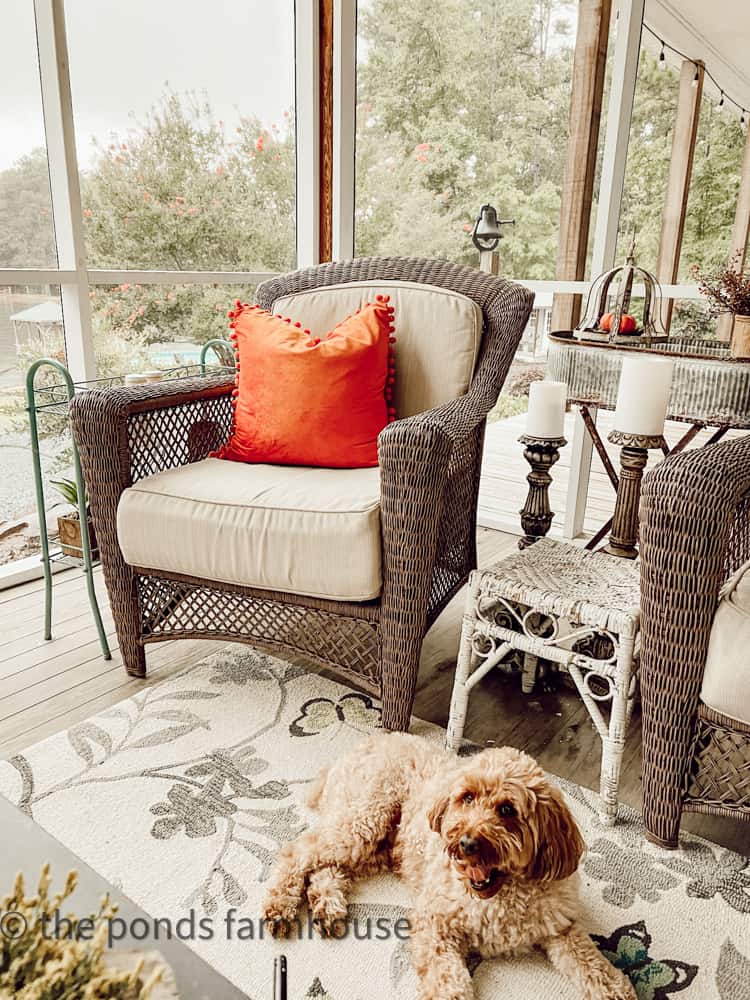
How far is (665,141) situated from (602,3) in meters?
0.56

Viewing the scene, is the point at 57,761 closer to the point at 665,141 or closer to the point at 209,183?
the point at 209,183

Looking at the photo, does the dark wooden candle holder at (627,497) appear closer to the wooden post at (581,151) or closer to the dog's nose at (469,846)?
the dog's nose at (469,846)

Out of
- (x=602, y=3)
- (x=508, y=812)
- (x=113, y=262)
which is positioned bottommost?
(x=508, y=812)

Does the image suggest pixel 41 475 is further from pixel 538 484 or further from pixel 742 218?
pixel 742 218

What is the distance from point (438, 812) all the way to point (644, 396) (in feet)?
3.13

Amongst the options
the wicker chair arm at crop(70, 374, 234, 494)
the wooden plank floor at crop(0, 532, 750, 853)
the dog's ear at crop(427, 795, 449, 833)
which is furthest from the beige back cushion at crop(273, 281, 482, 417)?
the dog's ear at crop(427, 795, 449, 833)

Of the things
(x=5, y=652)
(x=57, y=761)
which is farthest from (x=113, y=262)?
(x=57, y=761)

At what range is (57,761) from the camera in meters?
1.61

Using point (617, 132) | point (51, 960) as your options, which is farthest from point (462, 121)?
point (51, 960)

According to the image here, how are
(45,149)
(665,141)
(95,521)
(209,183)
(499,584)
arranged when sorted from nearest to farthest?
(499,584) → (95,521) → (45,149) → (665,141) → (209,183)

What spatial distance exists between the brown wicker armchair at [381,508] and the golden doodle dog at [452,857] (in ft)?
1.12

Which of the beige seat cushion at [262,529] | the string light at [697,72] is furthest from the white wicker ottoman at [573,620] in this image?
the string light at [697,72]

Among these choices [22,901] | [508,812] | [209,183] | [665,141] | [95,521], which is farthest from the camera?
[209,183]

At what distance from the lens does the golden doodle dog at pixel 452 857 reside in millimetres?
1016
